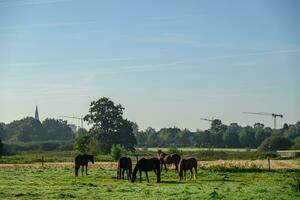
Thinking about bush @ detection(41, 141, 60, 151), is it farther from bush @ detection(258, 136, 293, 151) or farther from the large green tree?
bush @ detection(258, 136, 293, 151)

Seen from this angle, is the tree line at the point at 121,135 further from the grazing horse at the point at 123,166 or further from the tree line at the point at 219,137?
the grazing horse at the point at 123,166

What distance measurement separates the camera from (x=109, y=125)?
343 ft

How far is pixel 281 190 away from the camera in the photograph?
24.8m

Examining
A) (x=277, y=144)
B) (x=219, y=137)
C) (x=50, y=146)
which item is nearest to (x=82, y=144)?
(x=50, y=146)

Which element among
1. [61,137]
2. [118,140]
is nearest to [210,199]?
[118,140]

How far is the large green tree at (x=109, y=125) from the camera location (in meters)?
102

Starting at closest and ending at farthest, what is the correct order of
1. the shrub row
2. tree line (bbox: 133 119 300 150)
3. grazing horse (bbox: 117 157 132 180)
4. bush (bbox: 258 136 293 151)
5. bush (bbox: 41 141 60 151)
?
grazing horse (bbox: 117 157 132 180)
bush (bbox: 258 136 293 151)
the shrub row
bush (bbox: 41 141 60 151)
tree line (bbox: 133 119 300 150)

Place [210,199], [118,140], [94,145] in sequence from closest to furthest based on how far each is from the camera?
[210,199]
[94,145]
[118,140]

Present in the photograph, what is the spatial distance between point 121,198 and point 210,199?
398 centimetres

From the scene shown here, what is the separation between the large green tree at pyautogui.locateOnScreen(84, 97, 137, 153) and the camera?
336 feet

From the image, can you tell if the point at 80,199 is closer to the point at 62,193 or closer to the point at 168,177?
the point at 62,193

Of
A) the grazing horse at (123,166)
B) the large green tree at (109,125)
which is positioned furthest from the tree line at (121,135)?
the grazing horse at (123,166)

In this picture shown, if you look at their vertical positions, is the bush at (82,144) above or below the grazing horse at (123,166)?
above

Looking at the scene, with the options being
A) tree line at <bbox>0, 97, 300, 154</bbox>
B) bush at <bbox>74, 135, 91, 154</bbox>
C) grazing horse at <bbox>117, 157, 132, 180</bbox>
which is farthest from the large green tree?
grazing horse at <bbox>117, 157, 132, 180</bbox>
